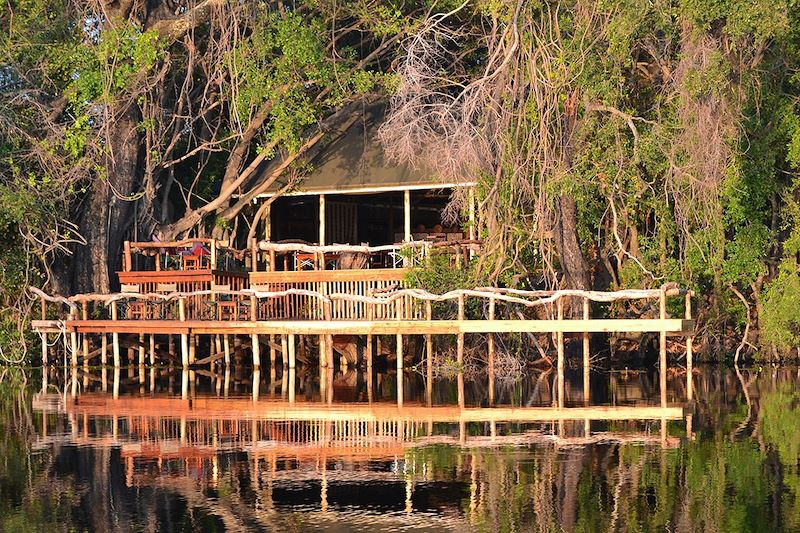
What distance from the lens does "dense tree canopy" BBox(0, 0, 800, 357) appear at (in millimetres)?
24641

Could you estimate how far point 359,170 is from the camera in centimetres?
3017

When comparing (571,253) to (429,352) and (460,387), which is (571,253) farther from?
(460,387)

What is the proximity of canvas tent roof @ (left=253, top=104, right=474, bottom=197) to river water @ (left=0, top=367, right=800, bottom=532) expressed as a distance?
6087 millimetres

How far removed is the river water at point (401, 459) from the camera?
1286cm

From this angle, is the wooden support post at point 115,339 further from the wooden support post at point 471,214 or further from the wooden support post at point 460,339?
the wooden support post at point 471,214

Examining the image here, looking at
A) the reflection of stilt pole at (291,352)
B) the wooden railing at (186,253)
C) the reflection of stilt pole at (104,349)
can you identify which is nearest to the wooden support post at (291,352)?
the reflection of stilt pole at (291,352)

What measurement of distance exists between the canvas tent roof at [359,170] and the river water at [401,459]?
20.0 feet

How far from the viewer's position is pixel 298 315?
2708 cm

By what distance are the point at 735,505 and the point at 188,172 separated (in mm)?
23136

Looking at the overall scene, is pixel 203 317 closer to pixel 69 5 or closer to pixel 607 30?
pixel 69 5

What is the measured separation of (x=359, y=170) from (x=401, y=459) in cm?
1486

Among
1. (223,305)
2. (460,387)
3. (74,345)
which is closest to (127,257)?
(74,345)

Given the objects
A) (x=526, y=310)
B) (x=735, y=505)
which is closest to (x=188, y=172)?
(x=526, y=310)

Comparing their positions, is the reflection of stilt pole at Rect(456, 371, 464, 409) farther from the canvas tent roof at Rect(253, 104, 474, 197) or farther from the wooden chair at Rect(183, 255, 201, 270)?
the wooden chair at Rect(183, 255, 201, 270)
